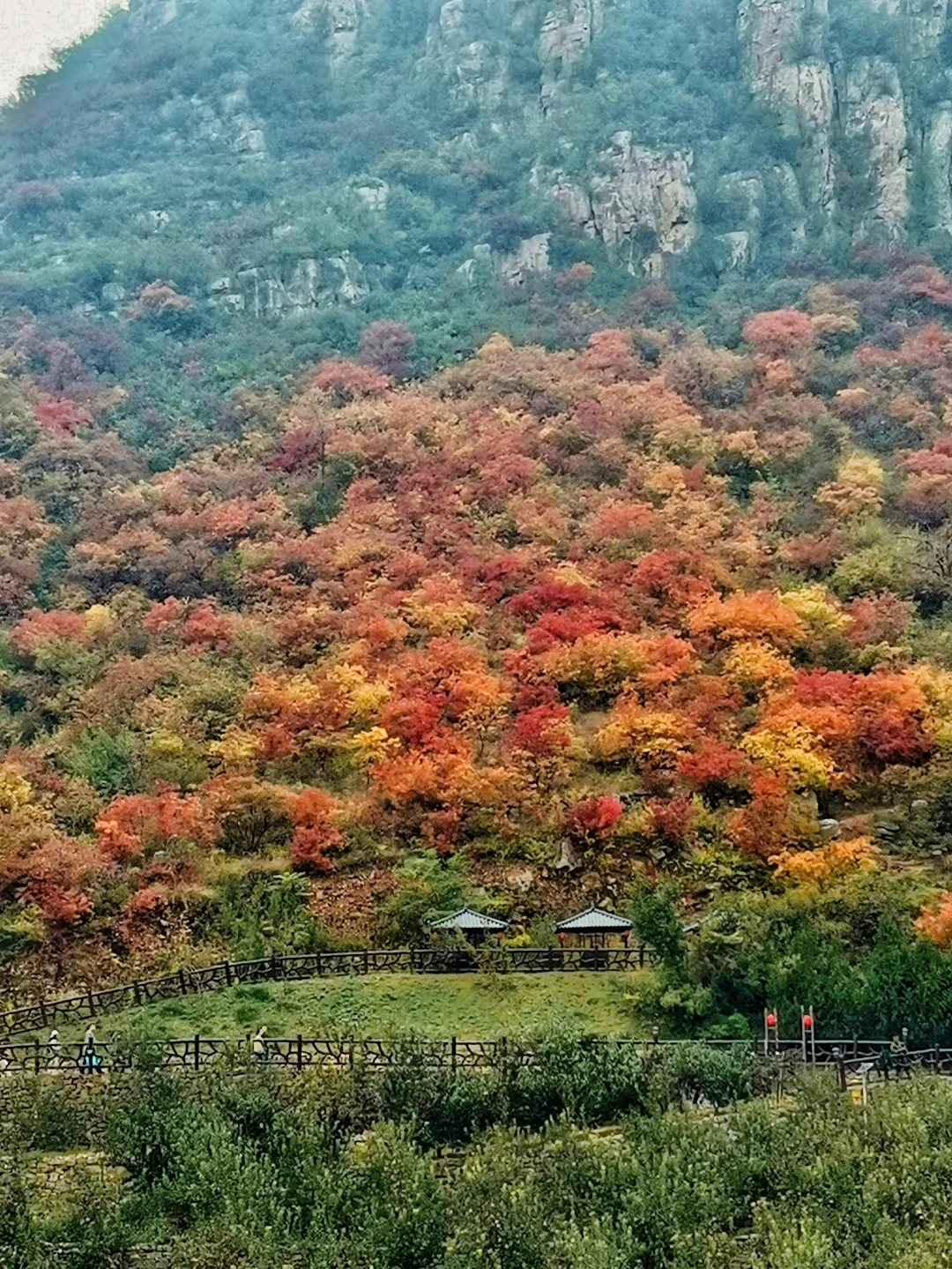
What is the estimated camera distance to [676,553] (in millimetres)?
40844

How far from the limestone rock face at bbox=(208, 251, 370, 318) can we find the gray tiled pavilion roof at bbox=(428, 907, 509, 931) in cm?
4765

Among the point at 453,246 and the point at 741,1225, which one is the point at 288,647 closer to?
the point at 741,1225

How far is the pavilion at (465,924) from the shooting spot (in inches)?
1091

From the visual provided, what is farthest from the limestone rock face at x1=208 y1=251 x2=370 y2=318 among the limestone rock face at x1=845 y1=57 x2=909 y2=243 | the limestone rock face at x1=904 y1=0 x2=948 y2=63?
the limestone rock face at x1=904 y1=0 x2=948 y2=63

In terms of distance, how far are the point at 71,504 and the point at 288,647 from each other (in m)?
16.3

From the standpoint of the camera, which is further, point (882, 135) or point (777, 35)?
point (777, 35)

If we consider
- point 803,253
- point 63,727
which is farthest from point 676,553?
point 803,253

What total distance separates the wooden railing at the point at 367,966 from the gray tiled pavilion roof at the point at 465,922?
51 cm

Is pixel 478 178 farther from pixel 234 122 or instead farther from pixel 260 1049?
pixel 260 1049

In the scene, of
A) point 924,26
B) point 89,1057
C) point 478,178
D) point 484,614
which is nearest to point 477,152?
point 478,178

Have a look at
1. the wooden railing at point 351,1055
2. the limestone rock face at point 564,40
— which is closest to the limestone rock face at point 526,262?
the limestone rock face at point 564,40

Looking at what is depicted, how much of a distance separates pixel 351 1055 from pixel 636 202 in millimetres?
58602

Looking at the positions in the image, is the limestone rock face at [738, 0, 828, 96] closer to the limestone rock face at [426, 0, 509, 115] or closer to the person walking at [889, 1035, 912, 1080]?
the limestone rock face at [426, 0, 509, 115]

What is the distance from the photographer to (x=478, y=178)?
7500cm
